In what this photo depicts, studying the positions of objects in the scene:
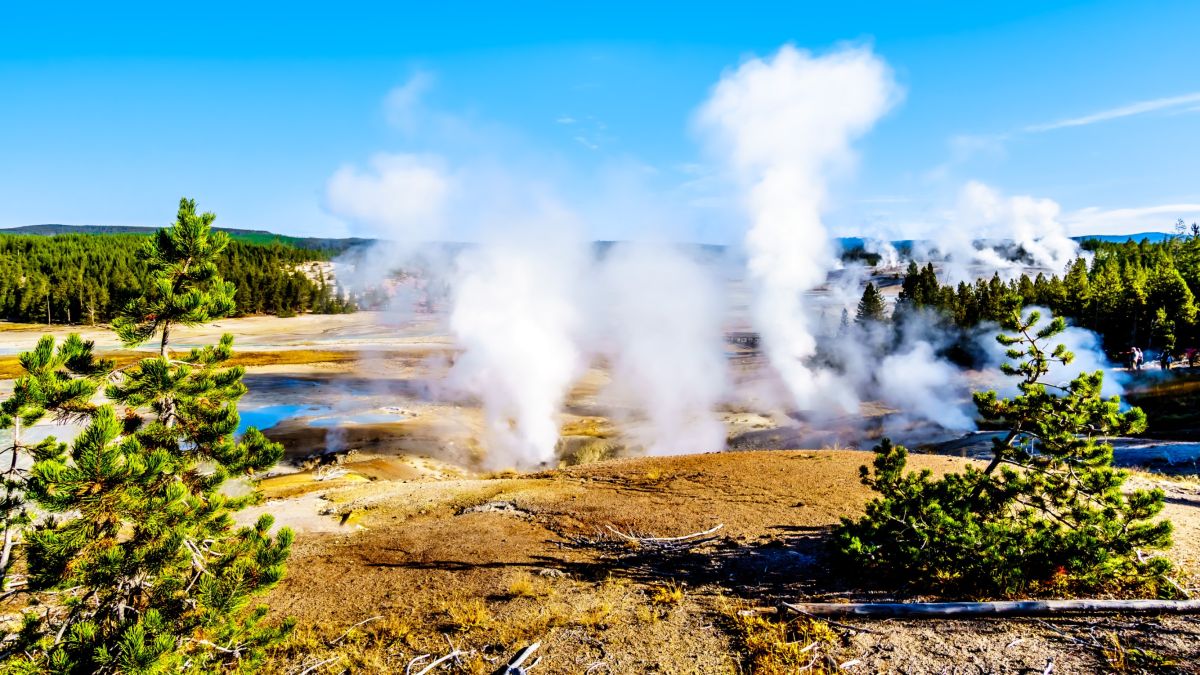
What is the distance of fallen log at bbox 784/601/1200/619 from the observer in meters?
6.62

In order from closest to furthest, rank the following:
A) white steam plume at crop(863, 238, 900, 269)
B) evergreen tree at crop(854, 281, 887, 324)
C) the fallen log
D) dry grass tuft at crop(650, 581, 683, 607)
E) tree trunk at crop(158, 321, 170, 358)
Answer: tree trunk at crop(158, 321, 170, 358), the fallen log, dry grass tuft at crop(650, 581, 683, 607), evergreen tree at crop(854, 281, 887, 324), white steam plume at crop(863, 238, 900, 269)

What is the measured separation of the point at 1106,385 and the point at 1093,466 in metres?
36.1

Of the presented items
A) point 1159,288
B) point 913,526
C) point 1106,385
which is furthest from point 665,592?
point 1159,288

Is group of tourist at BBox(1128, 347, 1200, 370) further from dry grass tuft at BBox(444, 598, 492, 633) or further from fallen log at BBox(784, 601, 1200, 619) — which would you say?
dry grass tuft at BBox(444, 598, 492, 633)

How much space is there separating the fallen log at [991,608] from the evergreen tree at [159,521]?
615 cm

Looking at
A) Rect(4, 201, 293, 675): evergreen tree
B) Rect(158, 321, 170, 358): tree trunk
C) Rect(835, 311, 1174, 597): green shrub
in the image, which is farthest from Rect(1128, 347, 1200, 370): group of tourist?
Rect(158, 321, 170, 358): tree trunk

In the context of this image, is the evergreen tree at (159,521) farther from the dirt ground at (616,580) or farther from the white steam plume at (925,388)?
the white steam plume at (925,388)

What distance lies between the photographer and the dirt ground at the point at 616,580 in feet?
20.9

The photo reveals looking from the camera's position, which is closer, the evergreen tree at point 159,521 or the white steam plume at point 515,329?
the evergreen tree at point 159,521

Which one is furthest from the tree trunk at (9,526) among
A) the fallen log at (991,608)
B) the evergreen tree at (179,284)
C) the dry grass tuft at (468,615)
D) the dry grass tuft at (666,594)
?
the fallen log at (991,608)

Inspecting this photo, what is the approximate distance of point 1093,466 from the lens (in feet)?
24.3

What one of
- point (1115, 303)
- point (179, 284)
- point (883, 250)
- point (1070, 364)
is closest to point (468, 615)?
point (179, 284)

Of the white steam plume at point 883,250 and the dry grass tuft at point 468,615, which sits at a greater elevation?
the white steam plume at point 883,250

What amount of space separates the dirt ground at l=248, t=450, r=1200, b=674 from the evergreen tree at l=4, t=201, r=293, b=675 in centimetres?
202
